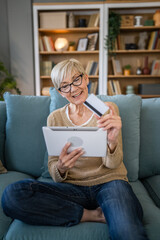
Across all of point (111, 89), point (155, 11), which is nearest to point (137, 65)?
point (111, 89)

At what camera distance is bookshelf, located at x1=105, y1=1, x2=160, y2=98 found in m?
3.22

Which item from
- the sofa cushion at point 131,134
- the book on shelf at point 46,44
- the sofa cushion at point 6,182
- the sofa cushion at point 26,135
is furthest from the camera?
the book on shelf at point 46,44

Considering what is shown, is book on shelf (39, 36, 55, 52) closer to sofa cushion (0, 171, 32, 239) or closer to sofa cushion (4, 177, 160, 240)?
sofa cushion (0, 171, 32, 239)

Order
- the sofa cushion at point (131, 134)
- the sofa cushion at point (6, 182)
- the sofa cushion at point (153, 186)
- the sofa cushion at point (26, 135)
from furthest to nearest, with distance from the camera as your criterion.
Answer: the sofa cushion at point (26, 135) < the sofa cushion at point (131, 134) < the sofa cushion at point (153, 186) < the sofa cushion at point (6, 182)

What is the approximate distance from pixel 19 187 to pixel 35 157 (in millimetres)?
489

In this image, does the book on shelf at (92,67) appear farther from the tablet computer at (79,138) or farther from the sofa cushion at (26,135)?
the tablet computer at (79,138)

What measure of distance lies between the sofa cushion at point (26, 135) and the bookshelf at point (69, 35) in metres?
2.08

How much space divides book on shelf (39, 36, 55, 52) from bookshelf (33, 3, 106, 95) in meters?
0.03

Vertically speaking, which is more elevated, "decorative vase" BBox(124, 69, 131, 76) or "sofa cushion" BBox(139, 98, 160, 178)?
"decorative vase" BBox(124, 69, 131, 76)

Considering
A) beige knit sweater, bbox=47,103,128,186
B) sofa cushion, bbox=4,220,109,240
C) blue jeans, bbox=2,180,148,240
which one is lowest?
sofa cushion, bbox=4,220,109,240

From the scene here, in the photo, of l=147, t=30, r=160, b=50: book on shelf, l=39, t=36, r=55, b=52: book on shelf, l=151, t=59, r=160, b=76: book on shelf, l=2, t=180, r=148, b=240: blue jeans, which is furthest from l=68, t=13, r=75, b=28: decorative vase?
l=2, t=180, r=148, b=240: blue jeans

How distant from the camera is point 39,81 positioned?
344 cm

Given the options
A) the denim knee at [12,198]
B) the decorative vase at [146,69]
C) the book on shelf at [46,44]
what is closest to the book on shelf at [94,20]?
the book on shelf at [46,44]

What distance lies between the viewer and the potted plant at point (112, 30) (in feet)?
10.4
